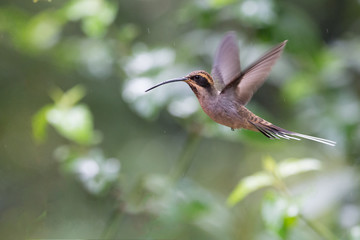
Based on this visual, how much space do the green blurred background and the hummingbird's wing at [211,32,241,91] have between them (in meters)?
0.52

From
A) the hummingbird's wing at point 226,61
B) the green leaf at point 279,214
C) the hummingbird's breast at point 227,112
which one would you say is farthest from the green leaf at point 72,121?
the hummingbird's breast at point 227,112

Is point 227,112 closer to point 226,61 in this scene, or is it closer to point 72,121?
point 226,61

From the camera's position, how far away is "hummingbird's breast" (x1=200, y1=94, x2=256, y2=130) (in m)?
0.75

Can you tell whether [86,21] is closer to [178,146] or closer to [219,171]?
[178,146]

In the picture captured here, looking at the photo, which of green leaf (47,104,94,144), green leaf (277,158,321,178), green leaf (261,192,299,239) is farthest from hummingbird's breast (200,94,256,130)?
green leaf (47,104,94,144)

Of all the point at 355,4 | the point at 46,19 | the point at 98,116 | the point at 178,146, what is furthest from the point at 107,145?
the point at 355,4

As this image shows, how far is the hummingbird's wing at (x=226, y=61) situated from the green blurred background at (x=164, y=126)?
1.70ft

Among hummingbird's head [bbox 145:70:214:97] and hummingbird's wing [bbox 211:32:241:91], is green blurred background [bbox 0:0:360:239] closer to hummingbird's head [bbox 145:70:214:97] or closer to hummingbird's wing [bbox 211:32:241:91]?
hummingbird's wing [bbox 211:32:241:91]

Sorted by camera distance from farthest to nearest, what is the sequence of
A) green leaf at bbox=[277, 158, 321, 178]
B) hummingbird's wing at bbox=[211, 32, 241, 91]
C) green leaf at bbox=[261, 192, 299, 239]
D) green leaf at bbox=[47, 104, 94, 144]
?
1. green leaf at bbox=[47, 104, 94, 144]
2. green leaf at bbox=[277, 158, 321, 178]
3. green leaf at bbox=[261, 192, 299, 239]
4. hummingbird's wing at bbox=[211, 32, 241, 91]

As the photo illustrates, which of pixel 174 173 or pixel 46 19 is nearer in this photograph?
pixel 174 173

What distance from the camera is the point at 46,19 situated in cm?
219

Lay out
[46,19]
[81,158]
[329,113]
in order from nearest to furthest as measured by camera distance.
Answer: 1. [81,158]
2. [329,113]
3. [46,19]

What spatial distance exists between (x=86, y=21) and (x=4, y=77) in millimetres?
915

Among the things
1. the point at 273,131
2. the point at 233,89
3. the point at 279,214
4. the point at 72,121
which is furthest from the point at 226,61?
the point at 72,121
